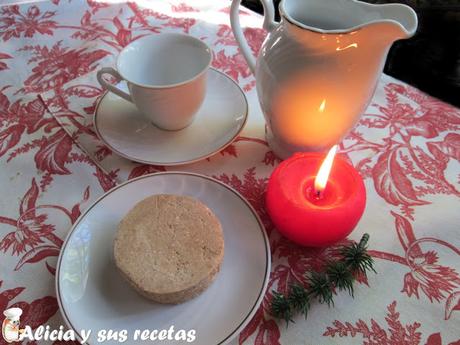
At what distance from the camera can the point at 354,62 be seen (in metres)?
0.43

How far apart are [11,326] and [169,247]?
19 cm

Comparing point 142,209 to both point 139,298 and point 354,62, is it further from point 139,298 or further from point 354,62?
point 354,62

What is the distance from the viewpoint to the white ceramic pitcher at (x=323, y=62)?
0.42 meters

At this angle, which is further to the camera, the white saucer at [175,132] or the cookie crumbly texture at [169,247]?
the white saucer at [175,132]

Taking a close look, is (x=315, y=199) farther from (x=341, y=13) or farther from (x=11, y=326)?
(x=11, y=326)

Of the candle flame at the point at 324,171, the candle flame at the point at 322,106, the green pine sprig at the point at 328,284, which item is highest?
the candle flame at the point at 322,106

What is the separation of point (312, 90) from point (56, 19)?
642 millimetres

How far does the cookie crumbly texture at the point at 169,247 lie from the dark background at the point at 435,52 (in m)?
0.55

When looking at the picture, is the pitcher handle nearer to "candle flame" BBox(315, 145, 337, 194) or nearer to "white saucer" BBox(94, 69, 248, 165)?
Answer: "white saucer" BBox(94, 69, 248, 165)

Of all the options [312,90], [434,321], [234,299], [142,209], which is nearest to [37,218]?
[142,209]

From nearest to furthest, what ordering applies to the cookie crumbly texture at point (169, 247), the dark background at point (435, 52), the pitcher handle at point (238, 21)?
the cookie crumbly texture at point (169, 247), the pitcher handle at point (238, 21), the dark background at point (435, 52)

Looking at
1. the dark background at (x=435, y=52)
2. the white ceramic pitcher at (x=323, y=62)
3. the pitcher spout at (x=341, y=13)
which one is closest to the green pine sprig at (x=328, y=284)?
the white ceramic pitcher at (x=323, y=62)

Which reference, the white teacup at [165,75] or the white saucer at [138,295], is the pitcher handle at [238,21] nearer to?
the white teacup at [165,75]

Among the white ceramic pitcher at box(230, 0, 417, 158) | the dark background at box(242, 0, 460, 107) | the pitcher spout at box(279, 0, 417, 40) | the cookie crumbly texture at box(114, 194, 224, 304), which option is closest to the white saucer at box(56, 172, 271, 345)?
the cookie crumbly texture at box(114, 194, 224, 304)
